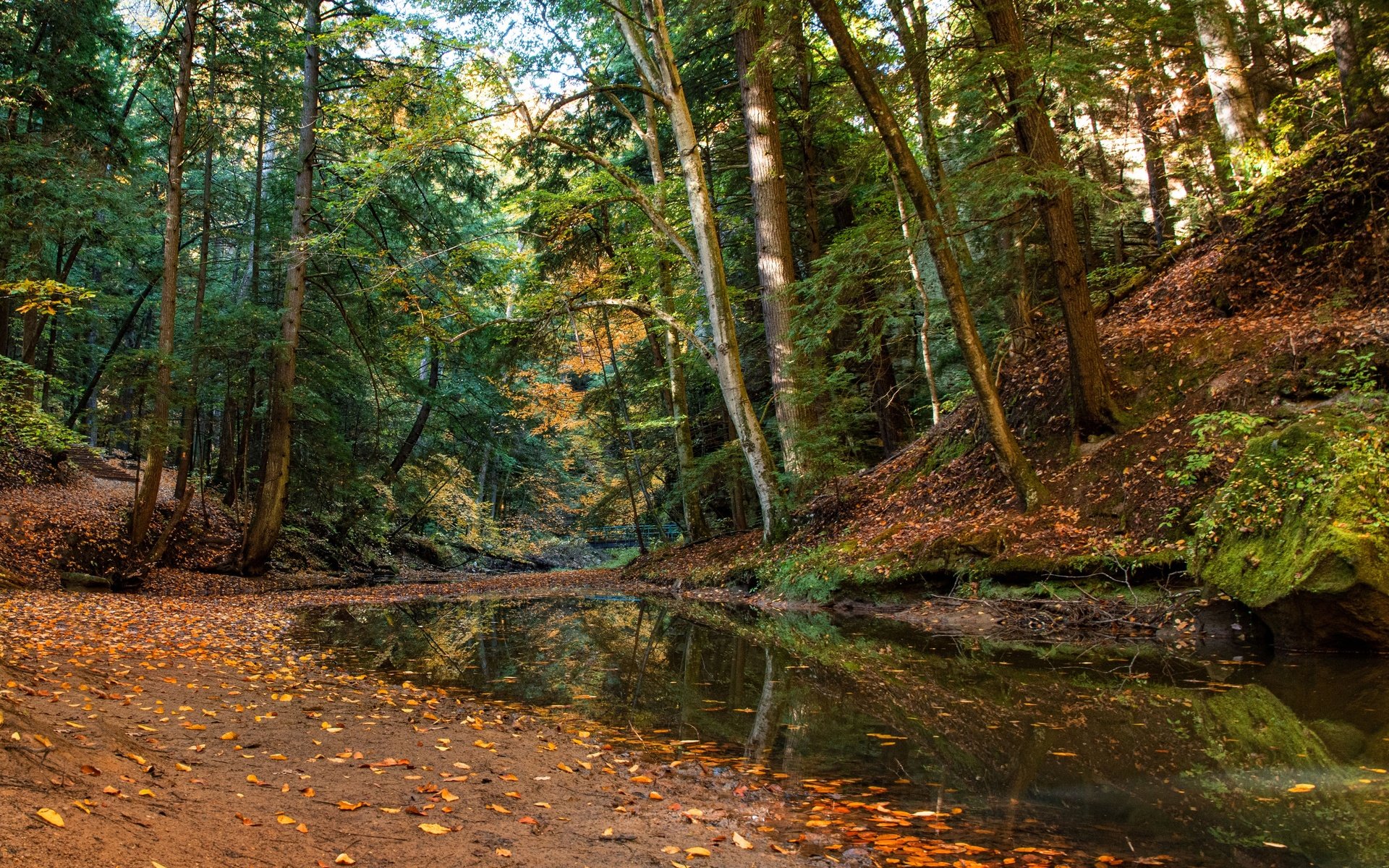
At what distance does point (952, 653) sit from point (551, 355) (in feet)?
38.5

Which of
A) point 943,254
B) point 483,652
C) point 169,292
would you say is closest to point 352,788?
point 483,652

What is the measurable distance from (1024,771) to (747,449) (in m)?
8.70

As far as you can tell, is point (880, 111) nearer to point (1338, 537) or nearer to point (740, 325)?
point (1338, 537)

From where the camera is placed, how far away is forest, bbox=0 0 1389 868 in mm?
3348

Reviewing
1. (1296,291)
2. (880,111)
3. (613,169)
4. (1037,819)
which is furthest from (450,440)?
(1037,819)

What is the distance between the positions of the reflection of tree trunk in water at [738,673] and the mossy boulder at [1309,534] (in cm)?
405

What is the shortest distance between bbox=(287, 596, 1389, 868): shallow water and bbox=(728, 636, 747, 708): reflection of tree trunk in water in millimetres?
38

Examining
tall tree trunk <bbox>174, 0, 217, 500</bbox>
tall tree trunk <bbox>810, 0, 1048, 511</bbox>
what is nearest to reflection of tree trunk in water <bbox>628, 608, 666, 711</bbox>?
tall tree trunk <bbox>810, 0, 1048, 511</bbox>

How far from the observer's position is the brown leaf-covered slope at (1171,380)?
25.3 feet

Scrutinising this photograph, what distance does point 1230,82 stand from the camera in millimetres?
10984

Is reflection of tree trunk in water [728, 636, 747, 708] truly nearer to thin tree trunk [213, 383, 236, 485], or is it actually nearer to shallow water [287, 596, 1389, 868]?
shallow water [287, 596, 1389, 868]

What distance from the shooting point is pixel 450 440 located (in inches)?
1081

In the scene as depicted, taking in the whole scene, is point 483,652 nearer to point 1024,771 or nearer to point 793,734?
point 793,734

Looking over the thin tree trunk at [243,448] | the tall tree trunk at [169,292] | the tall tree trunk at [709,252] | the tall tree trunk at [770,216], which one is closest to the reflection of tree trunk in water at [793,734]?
the tall tree trunk at [709,252]
